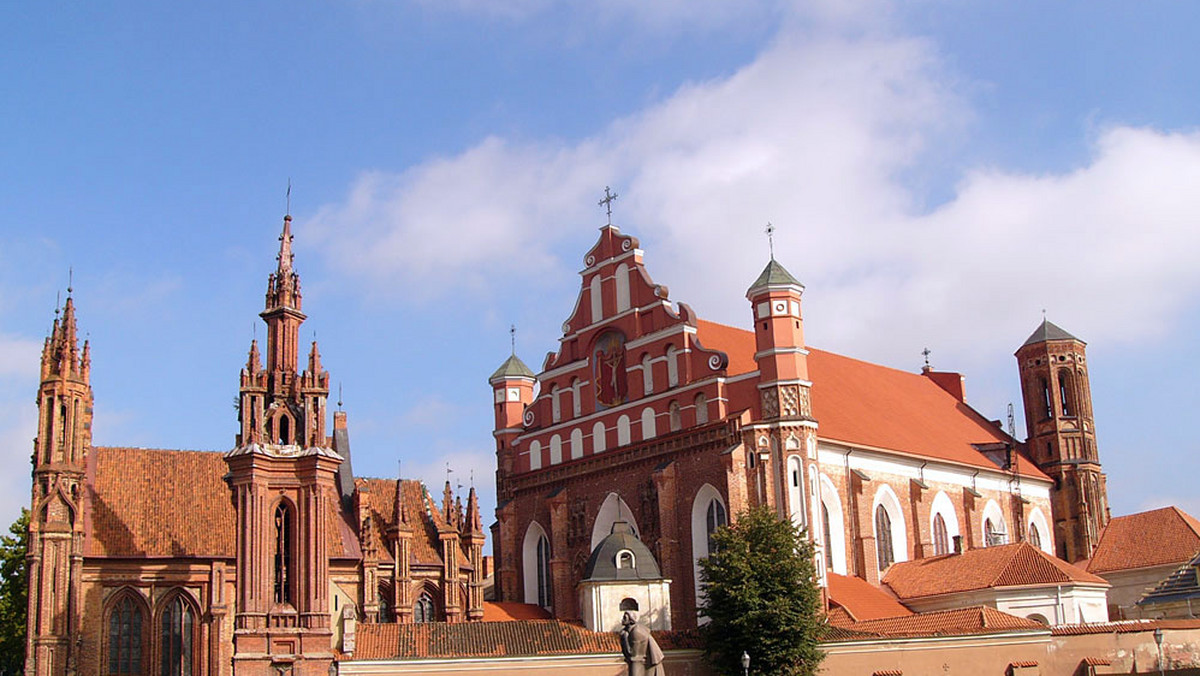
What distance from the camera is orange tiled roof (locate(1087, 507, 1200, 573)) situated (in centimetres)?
5509

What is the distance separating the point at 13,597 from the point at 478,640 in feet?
77.4

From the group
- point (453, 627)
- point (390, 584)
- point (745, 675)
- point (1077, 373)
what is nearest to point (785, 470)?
point (745, 675)

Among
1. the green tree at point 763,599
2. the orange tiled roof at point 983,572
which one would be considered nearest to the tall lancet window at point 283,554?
the green tree at point 763,599

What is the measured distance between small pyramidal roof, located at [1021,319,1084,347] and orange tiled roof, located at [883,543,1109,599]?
2052 cm

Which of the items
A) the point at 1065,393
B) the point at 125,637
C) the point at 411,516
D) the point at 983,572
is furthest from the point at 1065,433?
the point at 125,637

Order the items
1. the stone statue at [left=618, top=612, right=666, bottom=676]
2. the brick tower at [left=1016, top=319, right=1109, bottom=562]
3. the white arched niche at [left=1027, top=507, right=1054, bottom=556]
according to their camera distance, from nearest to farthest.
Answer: the stone statue at [left=618, top=612, right=666, bottom=676], the white arched niche at [left=1027, top=507, right=1054, bottom=556], the brick tower at [left=1016, top=319, right=1109, bottom=562]

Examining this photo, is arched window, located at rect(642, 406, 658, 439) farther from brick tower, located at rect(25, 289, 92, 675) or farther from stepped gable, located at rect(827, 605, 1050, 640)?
brick tower, located at rect(25, 289, 92, 675)

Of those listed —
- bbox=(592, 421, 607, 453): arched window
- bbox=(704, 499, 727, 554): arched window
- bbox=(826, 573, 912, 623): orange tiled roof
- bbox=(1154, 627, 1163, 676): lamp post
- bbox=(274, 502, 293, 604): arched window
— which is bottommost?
bbox=(1154, 627, 1163, 676): lamp post

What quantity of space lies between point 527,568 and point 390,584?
709 centimetres

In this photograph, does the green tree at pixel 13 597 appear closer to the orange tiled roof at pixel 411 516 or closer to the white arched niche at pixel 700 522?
the orange tiled roof at pixel 411 516

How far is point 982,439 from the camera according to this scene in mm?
61344

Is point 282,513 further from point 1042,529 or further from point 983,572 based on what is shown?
point 1042,529

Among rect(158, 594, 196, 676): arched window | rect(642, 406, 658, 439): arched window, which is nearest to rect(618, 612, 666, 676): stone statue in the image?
rect(642, 406, 658, 439): arched window

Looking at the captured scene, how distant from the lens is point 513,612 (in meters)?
51.2
